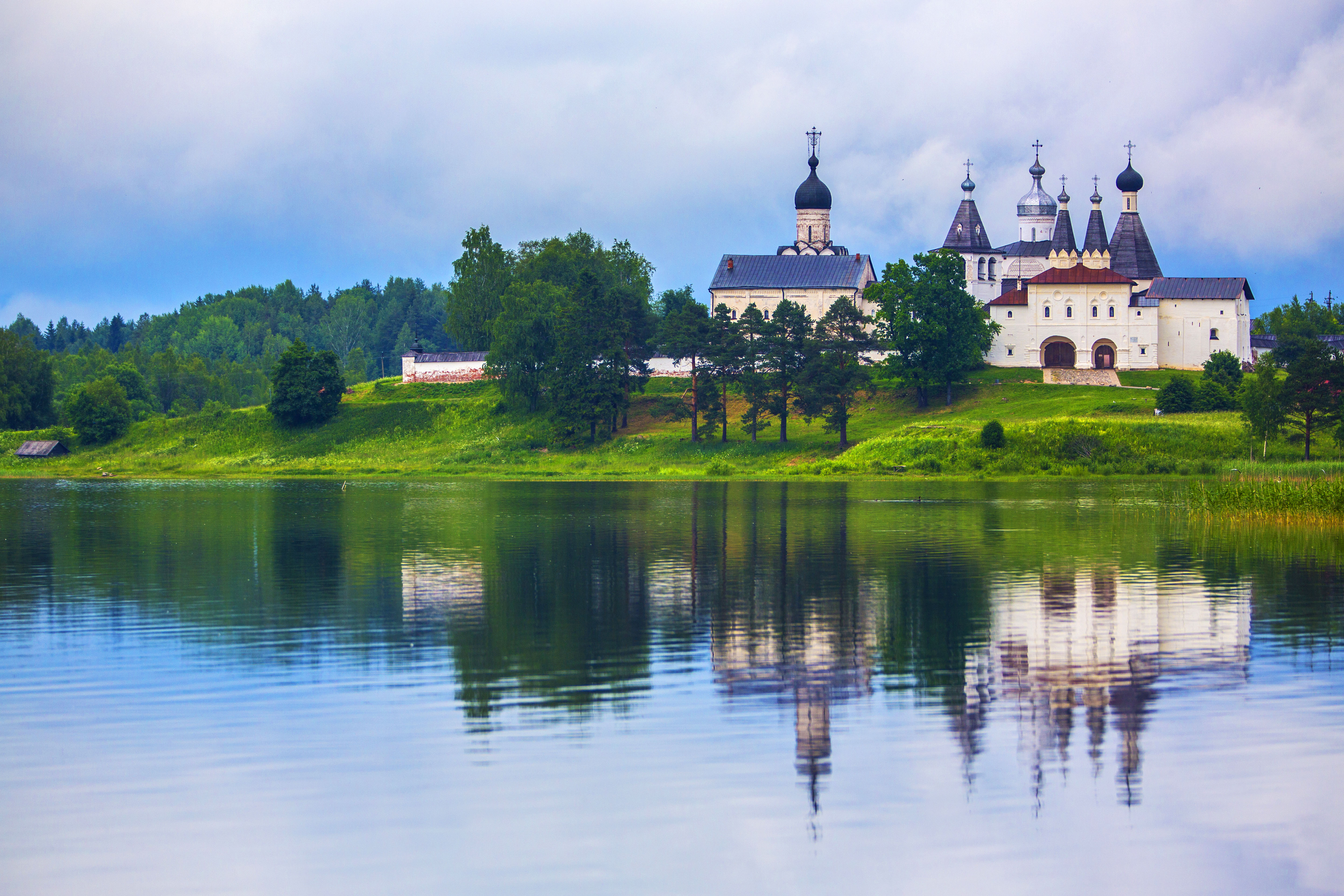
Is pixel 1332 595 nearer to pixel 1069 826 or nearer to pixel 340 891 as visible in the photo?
pixel 1069 826

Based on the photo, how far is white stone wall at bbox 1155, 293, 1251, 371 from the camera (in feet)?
289

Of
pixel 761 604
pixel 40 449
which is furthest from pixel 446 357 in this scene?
pixel 761 604

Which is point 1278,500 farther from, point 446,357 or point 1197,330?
point 446,357

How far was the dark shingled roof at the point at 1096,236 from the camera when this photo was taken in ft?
297

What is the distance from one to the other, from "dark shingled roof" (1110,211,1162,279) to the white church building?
67mm

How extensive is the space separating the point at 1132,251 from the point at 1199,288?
19.4ft

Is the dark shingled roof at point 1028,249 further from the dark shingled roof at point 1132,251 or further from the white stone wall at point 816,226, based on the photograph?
the white stone wall at point 816,226

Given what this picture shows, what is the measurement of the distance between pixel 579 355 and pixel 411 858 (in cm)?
7037

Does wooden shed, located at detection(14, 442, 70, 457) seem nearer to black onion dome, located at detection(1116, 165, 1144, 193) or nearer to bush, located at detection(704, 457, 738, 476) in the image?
bush, located at detection(704, 457, 738, 476)

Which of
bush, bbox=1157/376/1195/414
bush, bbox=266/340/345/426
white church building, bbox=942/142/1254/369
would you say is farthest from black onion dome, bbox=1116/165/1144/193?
bush, bbox=266/340/345/426

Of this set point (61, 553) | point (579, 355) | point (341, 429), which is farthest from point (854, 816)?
point (341, 429)

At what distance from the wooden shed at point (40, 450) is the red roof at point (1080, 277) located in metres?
63.6

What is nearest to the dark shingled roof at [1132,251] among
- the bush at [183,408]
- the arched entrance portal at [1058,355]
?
the arched entrance portal at [1058,355]

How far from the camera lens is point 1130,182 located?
93.4 meters
